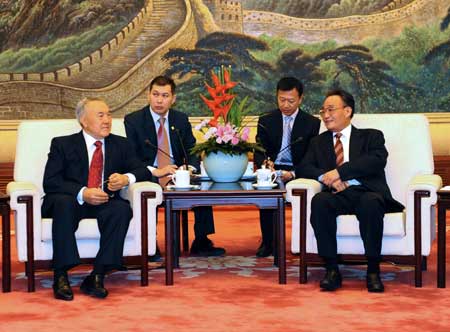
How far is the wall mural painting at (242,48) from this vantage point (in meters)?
10.1

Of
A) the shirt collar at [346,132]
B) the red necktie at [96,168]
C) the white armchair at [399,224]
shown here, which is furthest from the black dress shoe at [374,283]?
the red necktie at [96,168]

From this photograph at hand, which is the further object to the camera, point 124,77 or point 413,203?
point 124,77

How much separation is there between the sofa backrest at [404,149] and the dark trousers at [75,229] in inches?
69.1

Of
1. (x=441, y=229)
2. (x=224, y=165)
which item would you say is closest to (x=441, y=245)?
(x=441, y=229)

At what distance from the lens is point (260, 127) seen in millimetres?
6980

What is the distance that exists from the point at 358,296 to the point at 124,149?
5.74 ft

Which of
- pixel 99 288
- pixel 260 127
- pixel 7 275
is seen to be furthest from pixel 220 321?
pixel 260 127

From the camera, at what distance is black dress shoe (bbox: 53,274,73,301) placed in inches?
211

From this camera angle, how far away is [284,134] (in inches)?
273

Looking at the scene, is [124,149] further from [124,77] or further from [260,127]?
[124,77]

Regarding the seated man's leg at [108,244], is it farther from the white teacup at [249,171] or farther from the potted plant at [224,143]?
the white teacup at [249,171]

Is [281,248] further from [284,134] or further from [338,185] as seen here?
[284,134]

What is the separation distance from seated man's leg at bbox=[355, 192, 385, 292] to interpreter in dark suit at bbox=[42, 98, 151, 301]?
4.47 feet

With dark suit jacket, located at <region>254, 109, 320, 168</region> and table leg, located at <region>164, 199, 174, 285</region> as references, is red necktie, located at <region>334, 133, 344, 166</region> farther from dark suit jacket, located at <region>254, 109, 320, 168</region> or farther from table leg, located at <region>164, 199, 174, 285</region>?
table leg, located at <region>164, 199, 174, 285</region>
